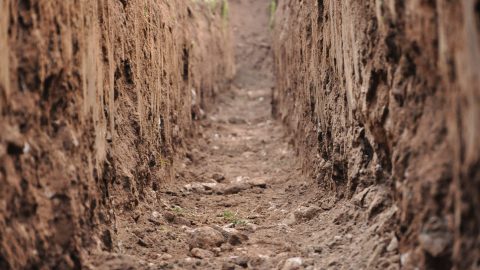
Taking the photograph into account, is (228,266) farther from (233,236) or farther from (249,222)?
(249,222)

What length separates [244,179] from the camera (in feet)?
23.2

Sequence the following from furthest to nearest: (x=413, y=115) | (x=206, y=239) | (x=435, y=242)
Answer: (x=206, y=239) < (x=413, y=115) < (x=435, y=242)

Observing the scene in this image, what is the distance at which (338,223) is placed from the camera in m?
4.25

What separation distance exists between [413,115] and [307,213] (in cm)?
212

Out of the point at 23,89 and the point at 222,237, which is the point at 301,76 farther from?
the point at 23,89

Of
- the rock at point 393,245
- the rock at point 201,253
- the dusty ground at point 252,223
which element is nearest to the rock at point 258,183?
the dusty ground at point 252,223

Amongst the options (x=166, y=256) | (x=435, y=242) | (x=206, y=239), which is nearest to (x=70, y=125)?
(x=166, y=256)

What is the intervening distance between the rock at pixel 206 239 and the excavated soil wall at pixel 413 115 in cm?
102

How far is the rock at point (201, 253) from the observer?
3.93 m

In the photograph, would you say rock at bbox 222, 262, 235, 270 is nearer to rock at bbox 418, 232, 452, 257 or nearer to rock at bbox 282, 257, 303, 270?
rock at bbox 282, 257, 303, 270

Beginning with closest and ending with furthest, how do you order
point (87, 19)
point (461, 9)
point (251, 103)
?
point (461, 9) < point (87, 19) < point (251, 103)

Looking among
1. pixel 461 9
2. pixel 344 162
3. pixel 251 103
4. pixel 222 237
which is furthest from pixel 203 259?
pixel 251 103

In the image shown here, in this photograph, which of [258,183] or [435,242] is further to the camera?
[258,183]

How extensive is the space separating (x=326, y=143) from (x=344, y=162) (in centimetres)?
69
